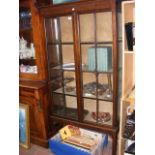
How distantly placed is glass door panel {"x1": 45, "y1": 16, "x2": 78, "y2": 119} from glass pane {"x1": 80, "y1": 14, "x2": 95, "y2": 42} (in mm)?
160

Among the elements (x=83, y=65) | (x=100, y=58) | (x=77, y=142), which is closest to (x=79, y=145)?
(x=77, y=142)

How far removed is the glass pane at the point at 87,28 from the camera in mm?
1947

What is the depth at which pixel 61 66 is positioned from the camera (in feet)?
7.52

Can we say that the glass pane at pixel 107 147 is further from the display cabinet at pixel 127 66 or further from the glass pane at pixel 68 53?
the glass pane at pixel 68 53

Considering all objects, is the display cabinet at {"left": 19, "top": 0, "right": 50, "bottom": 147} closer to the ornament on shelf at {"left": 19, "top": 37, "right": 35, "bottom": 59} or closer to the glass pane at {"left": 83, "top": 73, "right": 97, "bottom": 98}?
the ornament on shelf at {"left": 19, "top": 37, "right": 35, "bottom": 59}

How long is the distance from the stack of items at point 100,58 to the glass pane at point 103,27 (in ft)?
0.34

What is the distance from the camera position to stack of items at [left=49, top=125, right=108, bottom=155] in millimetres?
2088

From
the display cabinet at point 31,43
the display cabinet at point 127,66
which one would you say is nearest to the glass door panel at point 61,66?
the display cabinet at point 31,43

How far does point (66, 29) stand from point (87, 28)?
0.28 metres

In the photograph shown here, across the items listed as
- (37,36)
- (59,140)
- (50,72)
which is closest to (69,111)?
(59,140)

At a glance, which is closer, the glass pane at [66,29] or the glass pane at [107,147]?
the glass pane at [66,29]
